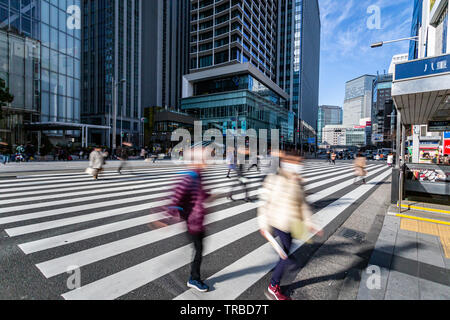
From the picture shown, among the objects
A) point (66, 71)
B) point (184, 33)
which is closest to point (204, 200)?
point (66, 71)

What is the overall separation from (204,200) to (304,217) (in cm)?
121

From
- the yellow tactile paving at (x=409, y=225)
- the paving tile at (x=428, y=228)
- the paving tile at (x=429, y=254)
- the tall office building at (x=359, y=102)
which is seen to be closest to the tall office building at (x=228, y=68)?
the yellow tactile paving at (x=409, y=225)

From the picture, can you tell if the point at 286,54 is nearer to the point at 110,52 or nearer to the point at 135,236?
the point at 110,52

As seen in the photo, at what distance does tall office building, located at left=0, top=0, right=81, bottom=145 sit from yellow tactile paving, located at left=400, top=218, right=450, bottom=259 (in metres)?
36.8

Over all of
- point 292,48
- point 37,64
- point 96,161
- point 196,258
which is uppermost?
point 292,48

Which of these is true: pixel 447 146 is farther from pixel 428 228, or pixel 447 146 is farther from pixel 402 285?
pixel 402 285

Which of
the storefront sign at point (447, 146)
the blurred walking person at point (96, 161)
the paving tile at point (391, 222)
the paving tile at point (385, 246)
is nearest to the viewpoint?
the paving tile at point (385, 246)

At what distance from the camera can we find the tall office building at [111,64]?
6769cm

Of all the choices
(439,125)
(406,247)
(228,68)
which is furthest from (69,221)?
(228,68)

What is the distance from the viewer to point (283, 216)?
8.15 ft

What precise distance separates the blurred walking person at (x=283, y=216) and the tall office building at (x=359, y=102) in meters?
201

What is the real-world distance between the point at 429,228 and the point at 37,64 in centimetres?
4780

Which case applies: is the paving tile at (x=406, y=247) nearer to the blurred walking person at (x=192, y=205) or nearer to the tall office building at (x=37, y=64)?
the blurred walking person at (x=192, y=205)
